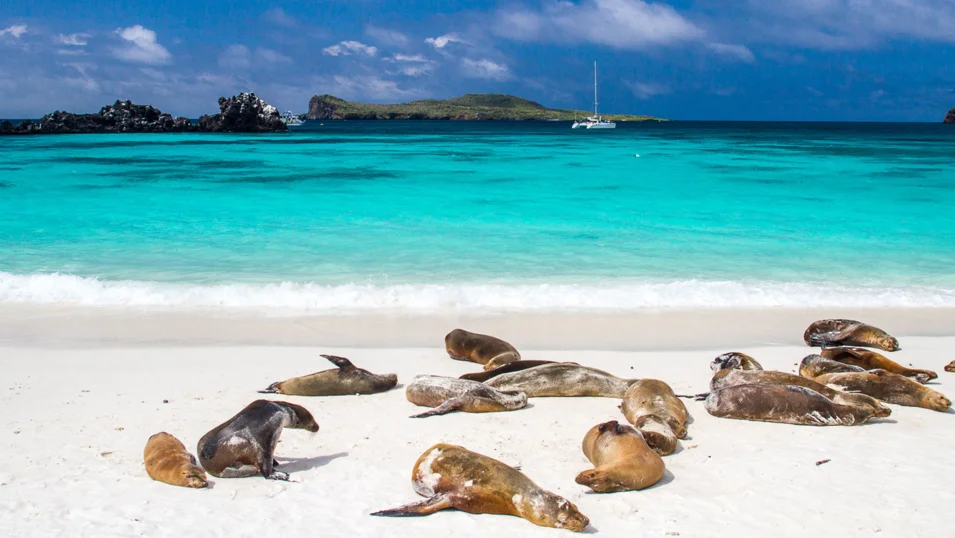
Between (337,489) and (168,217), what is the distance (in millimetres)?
17016

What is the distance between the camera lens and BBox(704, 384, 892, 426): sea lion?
6.15m

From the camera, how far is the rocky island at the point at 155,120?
9356cm

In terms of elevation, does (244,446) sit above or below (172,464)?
above

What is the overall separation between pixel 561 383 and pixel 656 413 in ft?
3.89

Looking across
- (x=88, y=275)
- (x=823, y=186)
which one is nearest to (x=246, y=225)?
(x=88, y=275)

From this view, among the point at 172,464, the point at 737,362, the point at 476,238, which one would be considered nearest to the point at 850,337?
the point at 737,362

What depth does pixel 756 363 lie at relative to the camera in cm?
757

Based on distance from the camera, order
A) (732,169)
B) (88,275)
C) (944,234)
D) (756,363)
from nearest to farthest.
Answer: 1. (756,363)
2. (88,275)
3. (944,234)
4. (732,169)

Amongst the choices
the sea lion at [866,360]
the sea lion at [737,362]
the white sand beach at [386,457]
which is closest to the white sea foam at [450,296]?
the white sand beach at [386,457]

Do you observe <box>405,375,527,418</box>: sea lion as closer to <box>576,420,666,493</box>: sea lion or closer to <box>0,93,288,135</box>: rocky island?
<box>576,420,666,493</box>: sea lion

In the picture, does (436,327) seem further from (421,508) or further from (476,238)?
(476,238)

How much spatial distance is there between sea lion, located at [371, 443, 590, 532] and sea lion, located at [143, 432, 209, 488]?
1.27 meters

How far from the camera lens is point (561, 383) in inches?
276

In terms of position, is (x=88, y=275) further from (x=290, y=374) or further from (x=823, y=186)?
(x=823, y=186)
